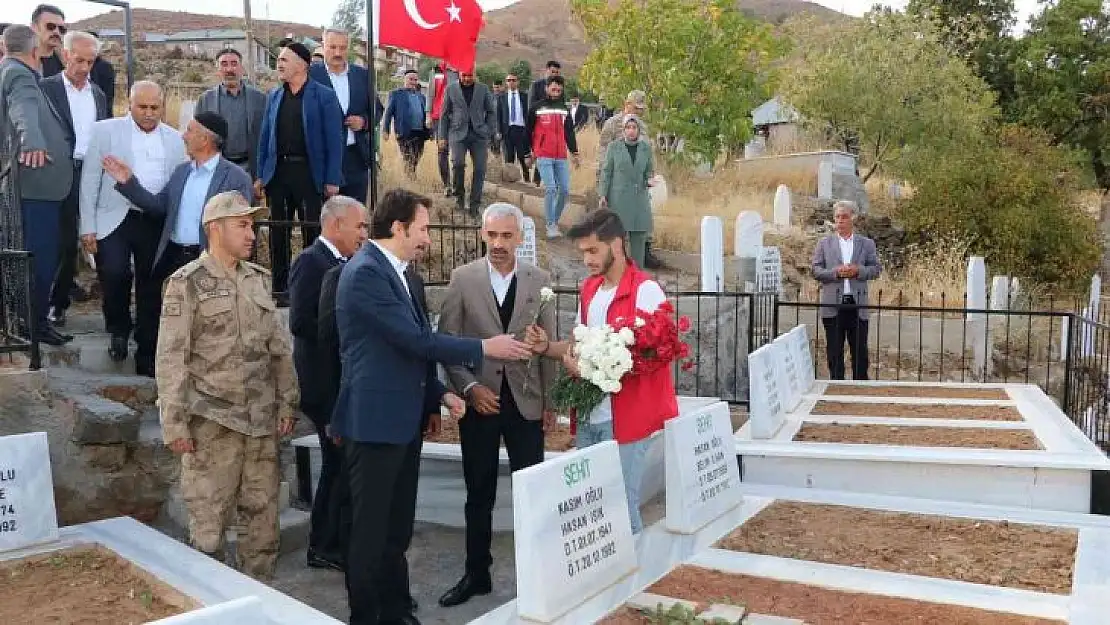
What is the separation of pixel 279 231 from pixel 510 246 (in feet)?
11.5

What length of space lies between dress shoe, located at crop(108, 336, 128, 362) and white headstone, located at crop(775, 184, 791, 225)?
15.0m

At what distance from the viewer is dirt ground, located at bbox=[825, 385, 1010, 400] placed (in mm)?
8414

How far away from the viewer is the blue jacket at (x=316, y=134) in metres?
7.05

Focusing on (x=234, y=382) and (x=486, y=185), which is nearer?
(x=234, y=382)

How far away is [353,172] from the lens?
26.4 feet

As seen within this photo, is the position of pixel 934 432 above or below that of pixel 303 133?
below

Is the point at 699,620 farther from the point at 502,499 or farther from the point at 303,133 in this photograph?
the point at 303,133

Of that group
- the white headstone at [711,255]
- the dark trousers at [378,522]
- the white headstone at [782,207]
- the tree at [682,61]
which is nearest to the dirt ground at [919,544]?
the dark trousers at [378,522]

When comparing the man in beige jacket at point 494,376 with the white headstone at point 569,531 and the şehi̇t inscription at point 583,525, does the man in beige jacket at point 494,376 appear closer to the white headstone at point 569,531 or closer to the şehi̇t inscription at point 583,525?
the white headstone at point 569,531

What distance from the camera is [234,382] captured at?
180 inches

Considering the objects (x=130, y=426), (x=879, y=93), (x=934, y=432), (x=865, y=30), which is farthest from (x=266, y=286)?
(x=865, y=30)

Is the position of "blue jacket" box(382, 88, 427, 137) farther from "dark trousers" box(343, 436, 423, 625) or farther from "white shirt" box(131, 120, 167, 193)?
"dark trousers" box(343, 436, 423, 625)

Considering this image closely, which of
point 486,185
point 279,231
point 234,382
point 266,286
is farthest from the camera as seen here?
point 486,185

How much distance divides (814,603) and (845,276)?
221 inches
